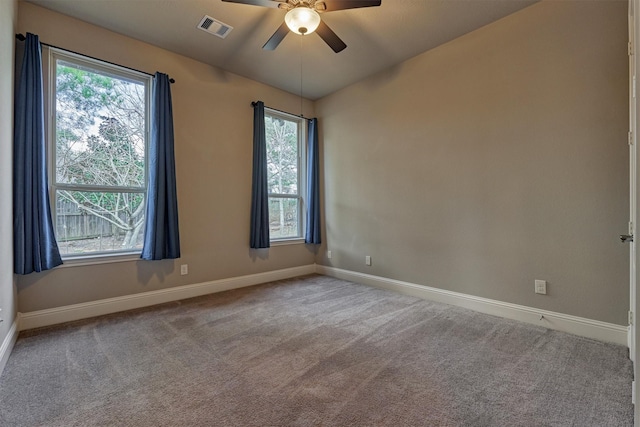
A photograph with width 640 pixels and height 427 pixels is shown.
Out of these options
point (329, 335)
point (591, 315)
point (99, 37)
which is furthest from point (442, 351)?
point (99, 37)

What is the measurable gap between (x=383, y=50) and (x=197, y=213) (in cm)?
299

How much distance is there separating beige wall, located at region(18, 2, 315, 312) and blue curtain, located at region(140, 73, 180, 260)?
182 mm

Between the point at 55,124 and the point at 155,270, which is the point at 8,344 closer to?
the point at 155,270

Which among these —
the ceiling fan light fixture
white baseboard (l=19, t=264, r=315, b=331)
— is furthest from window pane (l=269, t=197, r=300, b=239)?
the ceiling fan light fixture

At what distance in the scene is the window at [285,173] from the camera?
4.43 meters

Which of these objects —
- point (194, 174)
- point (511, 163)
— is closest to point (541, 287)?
point (511, 163)

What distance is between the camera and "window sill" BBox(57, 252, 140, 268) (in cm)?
273

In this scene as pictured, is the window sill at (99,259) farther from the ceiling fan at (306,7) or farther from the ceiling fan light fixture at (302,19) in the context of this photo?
the ceiling fan light fixture at (302,19)

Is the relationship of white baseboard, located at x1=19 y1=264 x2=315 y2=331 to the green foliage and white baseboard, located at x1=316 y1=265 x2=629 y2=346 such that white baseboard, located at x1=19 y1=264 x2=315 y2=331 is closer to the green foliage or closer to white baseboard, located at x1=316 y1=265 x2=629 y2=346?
the green foliage

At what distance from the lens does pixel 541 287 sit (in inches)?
102

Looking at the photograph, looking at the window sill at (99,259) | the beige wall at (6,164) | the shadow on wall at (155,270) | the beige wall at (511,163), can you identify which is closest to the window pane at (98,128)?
the beige wall at (6,164)

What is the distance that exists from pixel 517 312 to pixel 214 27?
4.14 m

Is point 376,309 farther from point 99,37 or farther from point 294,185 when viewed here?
point 99,37

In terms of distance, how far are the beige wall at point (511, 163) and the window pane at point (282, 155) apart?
124 centimetres
